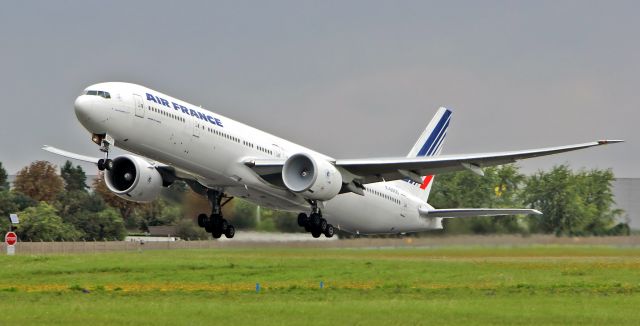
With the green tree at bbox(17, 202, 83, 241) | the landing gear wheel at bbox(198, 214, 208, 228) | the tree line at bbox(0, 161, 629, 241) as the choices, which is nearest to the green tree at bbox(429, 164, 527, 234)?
the tree line at bbox(0, 161, 629, 241)

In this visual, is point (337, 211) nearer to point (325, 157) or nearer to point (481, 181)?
point (325, 157)

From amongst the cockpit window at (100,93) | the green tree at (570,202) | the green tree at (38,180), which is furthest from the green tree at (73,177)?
the cockpit window at (100,93)

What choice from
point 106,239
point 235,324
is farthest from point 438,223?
point 106,239

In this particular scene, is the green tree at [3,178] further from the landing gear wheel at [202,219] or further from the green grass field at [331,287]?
the landing gear wheel at [202,219]

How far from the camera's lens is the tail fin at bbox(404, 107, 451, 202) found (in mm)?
53478

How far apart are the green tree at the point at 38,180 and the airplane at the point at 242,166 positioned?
5707cm

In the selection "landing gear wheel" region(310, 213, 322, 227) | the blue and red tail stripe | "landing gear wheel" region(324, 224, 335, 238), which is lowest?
"landing gear wheel" region(324, 224, 335, 238)

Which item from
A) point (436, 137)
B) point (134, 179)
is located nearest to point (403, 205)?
point (436, 137)

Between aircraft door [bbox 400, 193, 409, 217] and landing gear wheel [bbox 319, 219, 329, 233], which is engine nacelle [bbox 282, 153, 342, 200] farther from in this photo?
aircraft door [bbox 400, 193, 409, 217]

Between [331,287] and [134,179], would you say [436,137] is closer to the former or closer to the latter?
[331,287]

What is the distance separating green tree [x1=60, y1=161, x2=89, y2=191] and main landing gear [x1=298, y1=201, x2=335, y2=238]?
2463 inches

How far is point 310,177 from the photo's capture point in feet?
138

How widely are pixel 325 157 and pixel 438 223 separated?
8194 millimetres

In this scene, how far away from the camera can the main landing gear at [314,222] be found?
4425 cm
